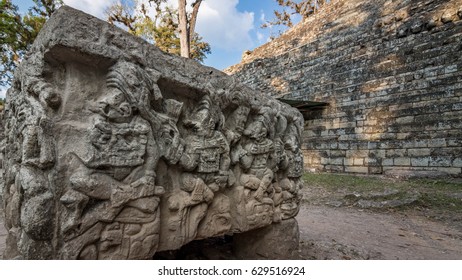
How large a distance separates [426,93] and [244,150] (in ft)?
21.9

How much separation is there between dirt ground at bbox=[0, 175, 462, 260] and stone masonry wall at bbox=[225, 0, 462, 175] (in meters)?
2.92

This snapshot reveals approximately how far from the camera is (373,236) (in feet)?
11.1

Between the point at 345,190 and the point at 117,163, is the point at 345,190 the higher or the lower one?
the lower one

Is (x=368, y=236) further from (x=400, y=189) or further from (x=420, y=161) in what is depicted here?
(x=420, y=161)

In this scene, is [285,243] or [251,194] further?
[285,243]

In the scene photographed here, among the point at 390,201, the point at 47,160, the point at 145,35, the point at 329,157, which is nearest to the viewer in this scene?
the point at 47,160

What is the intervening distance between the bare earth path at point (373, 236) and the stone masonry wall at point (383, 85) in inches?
124

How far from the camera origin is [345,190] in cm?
589

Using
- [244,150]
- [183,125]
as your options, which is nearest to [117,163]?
[183,125]

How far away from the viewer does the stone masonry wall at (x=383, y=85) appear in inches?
251

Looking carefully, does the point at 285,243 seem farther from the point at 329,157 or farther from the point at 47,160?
the point at 329,157

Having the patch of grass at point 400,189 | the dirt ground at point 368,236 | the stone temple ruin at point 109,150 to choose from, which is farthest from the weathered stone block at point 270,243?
the patch of grass at point 400,189

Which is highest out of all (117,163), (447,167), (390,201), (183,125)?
(183,125)

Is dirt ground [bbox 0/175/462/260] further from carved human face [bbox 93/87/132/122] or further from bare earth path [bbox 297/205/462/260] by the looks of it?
carved human face [bbox 93/87/132/122]
